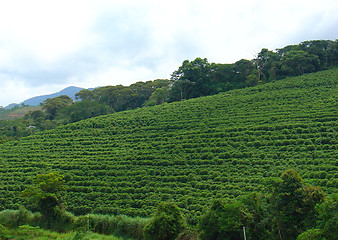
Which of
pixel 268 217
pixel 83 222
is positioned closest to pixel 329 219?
pixel 268 217

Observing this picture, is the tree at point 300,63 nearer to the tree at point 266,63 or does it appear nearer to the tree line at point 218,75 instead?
the tree line at point 218,75

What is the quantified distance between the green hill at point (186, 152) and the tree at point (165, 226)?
297 cm

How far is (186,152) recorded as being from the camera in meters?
22.5

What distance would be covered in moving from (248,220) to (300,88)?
2942 centimetres

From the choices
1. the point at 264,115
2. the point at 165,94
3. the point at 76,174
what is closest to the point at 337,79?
the point at 264,115

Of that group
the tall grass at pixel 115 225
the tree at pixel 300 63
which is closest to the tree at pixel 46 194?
the tall grass at pixel 115 225

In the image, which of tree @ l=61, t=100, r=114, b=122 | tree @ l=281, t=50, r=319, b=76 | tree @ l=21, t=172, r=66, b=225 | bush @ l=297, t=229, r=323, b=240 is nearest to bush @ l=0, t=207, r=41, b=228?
tree @ l=21, t=172, r=66, b=225

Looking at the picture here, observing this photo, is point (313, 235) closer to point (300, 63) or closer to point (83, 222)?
point (83, 222)

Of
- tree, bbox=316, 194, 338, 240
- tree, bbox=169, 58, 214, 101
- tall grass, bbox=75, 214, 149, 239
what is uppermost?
tree, bbox=169, 58, 214, 101

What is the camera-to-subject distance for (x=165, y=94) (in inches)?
1929

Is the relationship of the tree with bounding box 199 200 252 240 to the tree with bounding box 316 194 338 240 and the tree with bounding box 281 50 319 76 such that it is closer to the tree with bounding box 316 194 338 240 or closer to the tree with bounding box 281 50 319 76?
the tree with bounding box 316 194 338 240

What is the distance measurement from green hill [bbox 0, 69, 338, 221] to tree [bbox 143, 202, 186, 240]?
9.76 ft

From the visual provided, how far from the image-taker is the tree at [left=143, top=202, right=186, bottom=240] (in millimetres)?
10805

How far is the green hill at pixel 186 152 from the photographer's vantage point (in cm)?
1689
